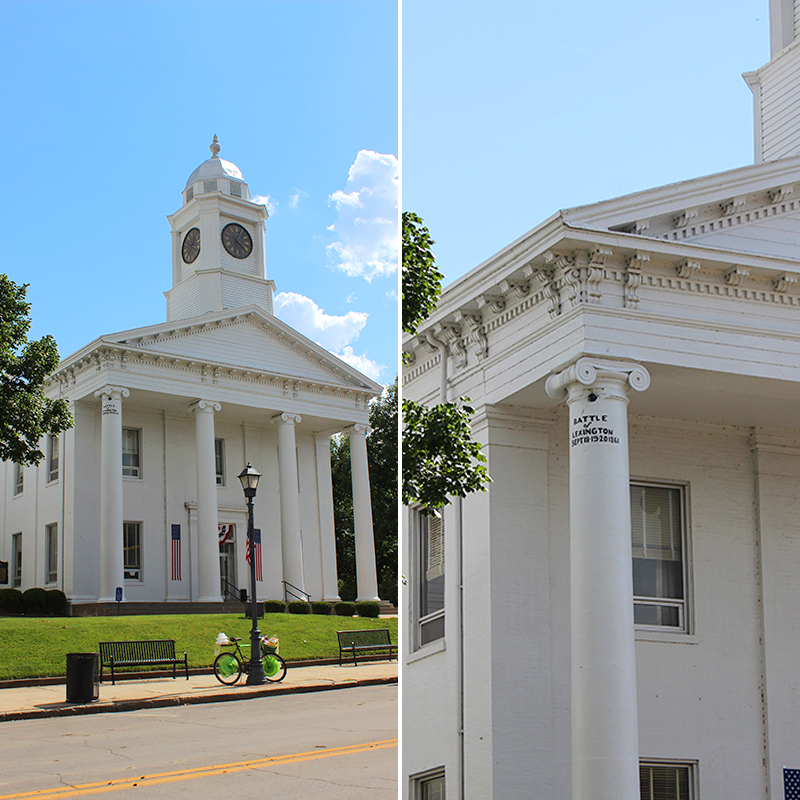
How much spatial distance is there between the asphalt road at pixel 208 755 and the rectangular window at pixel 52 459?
2.44 m

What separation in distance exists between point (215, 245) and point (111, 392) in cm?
915

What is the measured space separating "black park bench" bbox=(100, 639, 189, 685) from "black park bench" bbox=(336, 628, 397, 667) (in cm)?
185

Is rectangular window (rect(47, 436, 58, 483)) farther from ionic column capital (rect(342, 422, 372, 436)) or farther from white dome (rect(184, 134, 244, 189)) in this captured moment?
white dome (rect(184, 134, 244, 189))

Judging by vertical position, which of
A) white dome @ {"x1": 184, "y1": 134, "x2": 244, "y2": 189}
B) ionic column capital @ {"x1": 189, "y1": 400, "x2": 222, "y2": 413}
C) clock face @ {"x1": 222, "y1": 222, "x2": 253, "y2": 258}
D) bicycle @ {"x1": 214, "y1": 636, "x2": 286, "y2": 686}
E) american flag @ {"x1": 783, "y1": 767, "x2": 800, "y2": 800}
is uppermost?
white dome @ {"x1": 184, "y1": 134, "x2": 244, "y2": 189}

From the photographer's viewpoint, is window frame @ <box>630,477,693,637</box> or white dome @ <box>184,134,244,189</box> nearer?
white dome @ <box>184,134,244,189</box>

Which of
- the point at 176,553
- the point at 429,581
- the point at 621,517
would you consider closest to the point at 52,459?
the point at 429,581

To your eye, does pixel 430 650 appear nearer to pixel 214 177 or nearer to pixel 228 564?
pixel 214 177

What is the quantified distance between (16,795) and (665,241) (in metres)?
8.27

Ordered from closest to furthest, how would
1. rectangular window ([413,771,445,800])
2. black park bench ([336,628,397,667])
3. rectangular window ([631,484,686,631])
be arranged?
black park bench ([336,628,397,667])
rectangular window ([413,771,445,800])
rectangular window ([631,484,686,631])

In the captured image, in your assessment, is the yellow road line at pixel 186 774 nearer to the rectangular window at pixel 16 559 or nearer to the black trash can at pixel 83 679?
the black trash can at pixel 83 679

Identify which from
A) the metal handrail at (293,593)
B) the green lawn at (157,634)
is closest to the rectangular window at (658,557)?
the green lawn at (157,634)

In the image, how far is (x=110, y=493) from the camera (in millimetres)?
13820

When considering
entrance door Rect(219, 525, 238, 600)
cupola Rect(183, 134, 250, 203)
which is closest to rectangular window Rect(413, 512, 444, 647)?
cupola Rect(183, 134, 250, 203)

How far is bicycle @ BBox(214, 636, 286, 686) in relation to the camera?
13.9m
